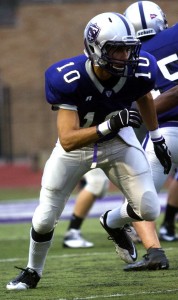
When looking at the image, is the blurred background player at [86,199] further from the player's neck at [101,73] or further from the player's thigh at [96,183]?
the player's neck at [101,73]

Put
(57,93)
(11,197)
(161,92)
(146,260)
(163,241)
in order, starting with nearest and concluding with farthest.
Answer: (57,93) < (146,260) < (161,92) < (163,241) < (11,197)

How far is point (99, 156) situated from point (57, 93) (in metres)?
0.47

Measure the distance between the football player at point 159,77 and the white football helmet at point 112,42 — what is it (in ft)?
3.26

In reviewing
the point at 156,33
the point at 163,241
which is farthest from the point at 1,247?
the point at 156,33

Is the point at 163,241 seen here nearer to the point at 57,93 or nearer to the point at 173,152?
the point at 173,152

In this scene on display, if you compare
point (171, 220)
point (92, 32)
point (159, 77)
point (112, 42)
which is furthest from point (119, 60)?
point (171, 220)

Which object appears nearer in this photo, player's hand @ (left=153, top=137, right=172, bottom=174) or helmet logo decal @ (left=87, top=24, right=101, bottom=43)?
helmet logo decal @ (left=87, top=24, right=101, bottom=43)

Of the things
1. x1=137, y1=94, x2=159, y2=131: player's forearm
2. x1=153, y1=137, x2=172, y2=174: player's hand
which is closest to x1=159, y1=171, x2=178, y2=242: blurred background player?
x1=153, y1=137, x2=172, y2=174: player's hand

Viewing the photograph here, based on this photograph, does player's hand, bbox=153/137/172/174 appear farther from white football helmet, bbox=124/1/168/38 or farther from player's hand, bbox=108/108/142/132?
white football helmet, bbox=124/1/168/38

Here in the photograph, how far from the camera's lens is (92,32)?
5.18 m

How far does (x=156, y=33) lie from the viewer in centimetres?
651

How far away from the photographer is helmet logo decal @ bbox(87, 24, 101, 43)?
5.15 meters

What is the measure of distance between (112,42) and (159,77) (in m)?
1.30

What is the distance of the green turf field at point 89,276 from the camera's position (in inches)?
197
